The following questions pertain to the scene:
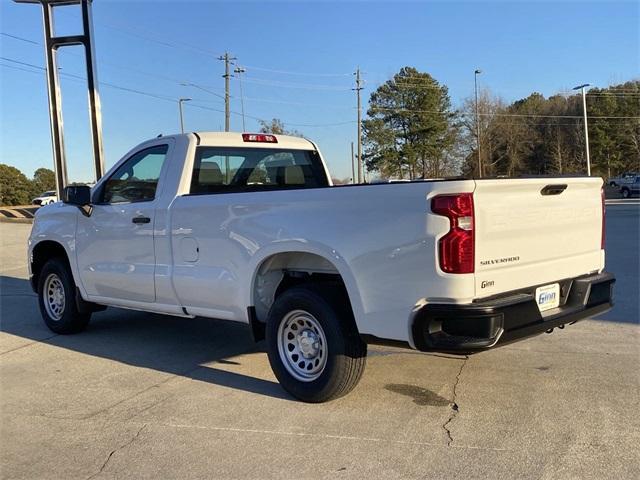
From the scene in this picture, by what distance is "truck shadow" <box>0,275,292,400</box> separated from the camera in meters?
5.32

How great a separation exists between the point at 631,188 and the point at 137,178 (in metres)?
47.8

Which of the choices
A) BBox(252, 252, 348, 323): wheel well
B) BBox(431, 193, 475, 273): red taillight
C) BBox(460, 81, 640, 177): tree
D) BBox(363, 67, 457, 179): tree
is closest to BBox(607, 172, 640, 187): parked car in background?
BBox(460, 81, 640, 177): tree

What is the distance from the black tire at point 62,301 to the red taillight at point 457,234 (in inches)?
182

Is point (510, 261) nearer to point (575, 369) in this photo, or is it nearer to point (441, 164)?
point (575, 369)

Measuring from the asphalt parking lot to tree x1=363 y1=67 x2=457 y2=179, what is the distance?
186 feet

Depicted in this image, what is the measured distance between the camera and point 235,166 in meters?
5.95

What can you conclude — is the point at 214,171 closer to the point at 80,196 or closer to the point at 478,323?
the point at 80,196

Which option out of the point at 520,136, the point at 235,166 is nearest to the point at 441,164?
the point at 520,136

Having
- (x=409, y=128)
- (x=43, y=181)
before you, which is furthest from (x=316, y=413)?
(x=43, y=181)

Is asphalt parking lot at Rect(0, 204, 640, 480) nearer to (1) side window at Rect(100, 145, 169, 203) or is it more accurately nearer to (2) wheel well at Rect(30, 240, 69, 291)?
(2) wheel well at Rect(30, 240, 69, 291)

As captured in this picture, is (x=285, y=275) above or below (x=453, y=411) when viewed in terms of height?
above

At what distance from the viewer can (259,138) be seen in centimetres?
617

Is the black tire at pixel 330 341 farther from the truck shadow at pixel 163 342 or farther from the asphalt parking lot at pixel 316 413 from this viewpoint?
the truck shadow at pixel 163 342

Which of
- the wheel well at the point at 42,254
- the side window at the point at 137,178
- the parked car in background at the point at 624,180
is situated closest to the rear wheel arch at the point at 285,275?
the side window at the point at 137,178
